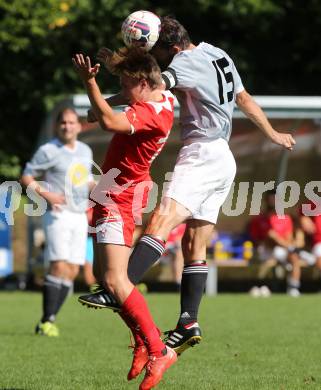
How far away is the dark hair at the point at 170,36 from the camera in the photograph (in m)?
7.59

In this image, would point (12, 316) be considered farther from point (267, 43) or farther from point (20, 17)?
point (267, 43)

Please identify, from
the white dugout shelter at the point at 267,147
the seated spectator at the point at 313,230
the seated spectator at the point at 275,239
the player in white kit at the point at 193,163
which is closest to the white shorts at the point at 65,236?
the player in white kit at the point at 193,163

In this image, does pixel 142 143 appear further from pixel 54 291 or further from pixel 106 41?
pixel 106 41

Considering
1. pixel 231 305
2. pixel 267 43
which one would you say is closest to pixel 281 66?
pixel 267 43

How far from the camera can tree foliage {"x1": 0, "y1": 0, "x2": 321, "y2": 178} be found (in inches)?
848

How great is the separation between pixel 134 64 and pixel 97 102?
0.52m

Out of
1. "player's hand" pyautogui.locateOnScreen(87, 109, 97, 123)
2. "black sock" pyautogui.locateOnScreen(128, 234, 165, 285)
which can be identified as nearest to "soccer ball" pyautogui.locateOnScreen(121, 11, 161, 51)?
"player's hand" pyautogui.locateOnScreen(87, 109, 97, 123)

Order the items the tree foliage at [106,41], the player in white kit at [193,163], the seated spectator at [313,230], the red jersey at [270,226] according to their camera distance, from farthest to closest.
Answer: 1. the tree foliage at [106,41]
2. the red jersey at [270,226]
3. the seated spectator at [313,230]
4. the player in white kit at [193,163]

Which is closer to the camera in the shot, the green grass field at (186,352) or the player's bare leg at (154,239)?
the player's bare leg at (154,239)

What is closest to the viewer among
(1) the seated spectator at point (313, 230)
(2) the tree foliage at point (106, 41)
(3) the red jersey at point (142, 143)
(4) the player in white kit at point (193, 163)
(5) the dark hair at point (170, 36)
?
(3) the red jersey at point (142, 143)

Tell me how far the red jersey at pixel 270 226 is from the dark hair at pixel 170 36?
39.1 ft

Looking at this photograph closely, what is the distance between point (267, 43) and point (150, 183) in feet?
58.0

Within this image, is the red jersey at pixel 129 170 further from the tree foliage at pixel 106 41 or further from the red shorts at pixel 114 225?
the tree foliage at pixel 106 41

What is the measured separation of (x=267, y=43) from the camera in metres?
24.7
